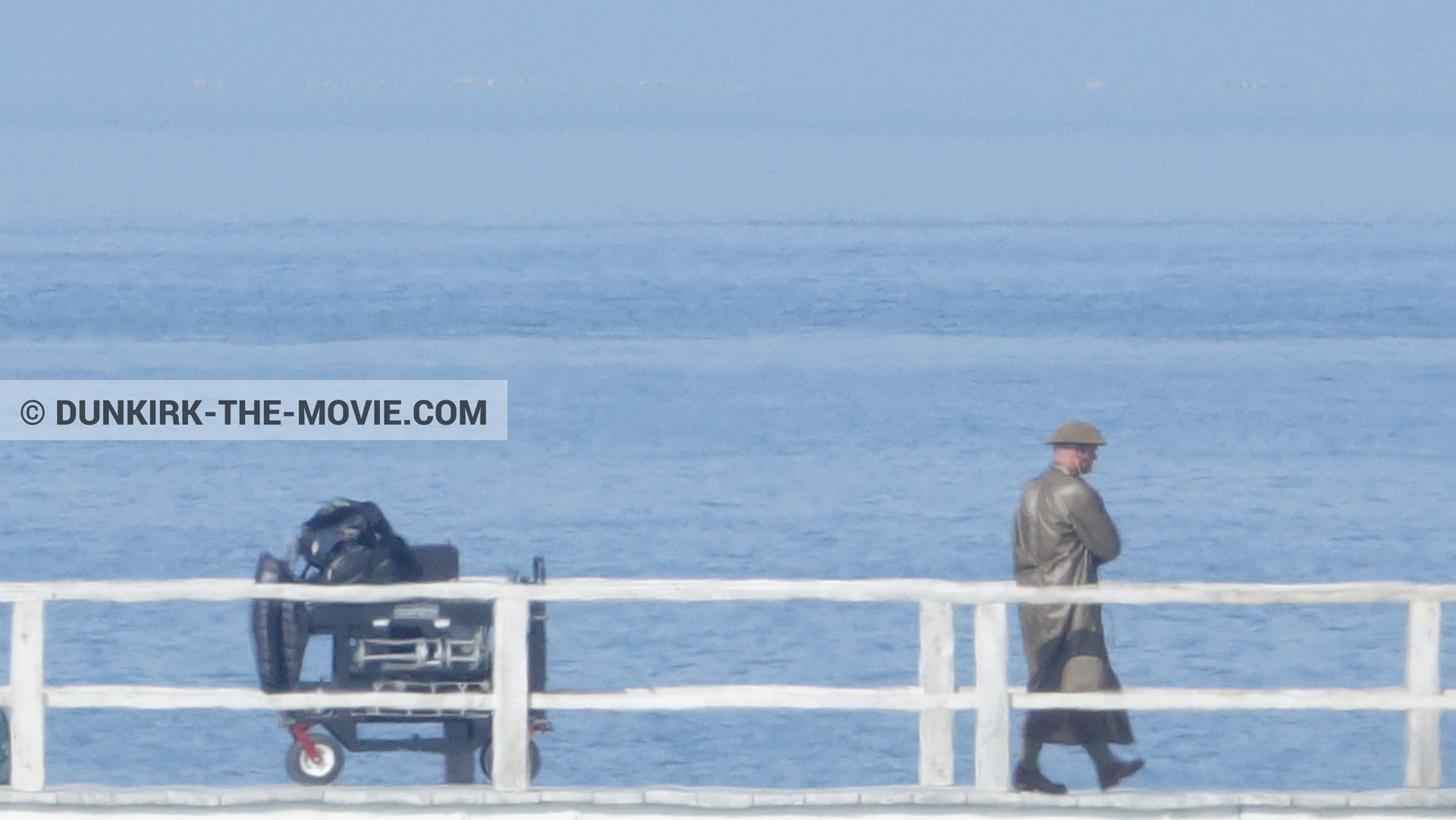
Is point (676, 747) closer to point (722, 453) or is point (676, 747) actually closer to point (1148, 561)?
point (1148, 561)

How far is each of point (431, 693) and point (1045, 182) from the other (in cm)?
15544

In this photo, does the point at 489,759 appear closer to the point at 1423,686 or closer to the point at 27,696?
the point at 27,696

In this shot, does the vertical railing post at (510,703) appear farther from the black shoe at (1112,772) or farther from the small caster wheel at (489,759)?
the black shoe at (1112,772)

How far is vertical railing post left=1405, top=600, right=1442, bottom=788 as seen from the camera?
7520mm

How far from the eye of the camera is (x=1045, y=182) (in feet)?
529

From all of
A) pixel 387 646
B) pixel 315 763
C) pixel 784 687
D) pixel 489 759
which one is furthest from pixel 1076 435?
pixel 315 763

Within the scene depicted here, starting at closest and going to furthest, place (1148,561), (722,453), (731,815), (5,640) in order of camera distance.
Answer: (731,815) < (5,640) < (1148,561) < (722,453)

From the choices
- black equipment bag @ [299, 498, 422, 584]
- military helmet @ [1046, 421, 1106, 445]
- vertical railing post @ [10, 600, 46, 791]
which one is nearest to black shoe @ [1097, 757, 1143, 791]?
military helmet @ [1046, 421, 1106, 445]

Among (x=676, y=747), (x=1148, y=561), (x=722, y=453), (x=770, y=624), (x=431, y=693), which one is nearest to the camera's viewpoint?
(x=431, y=693)

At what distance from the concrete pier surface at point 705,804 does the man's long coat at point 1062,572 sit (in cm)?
66

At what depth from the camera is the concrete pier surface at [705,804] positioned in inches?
294

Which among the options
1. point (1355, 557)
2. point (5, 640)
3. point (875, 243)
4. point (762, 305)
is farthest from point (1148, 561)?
point (875, 243)

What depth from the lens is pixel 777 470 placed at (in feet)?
127

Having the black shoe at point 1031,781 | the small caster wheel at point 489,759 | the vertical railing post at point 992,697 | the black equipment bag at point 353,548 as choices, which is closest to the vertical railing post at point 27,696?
the black equipment bag at point 353,548
